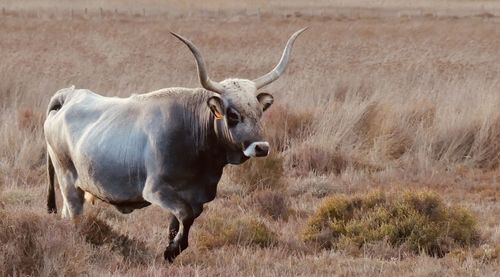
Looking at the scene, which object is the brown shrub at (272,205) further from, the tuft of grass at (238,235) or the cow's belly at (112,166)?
the cow's belly at (112,166)

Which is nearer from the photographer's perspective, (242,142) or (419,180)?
(242,142)

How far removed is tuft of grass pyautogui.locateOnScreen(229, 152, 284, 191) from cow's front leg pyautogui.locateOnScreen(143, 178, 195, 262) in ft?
13.5

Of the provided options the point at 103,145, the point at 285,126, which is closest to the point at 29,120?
the point at 285,126

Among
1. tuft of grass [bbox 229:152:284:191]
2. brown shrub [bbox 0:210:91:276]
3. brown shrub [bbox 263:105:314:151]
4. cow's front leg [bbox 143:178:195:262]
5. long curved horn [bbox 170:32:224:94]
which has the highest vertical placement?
long curved horn [bbox 170:32:224:94]

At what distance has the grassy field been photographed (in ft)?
24.4

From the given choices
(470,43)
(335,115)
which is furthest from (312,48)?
(335,115)

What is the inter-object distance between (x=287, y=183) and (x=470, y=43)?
2016 centimetres

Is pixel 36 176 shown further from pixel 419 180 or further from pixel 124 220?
pixel 419 180

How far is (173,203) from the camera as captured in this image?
23.1ft

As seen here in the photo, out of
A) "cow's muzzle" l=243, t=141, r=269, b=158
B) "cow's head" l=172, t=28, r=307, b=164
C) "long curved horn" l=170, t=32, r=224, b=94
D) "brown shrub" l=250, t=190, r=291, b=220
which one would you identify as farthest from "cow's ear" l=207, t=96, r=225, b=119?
"brown shrub" l=250, t=190, r=291, b=220

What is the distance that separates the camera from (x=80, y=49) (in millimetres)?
27844

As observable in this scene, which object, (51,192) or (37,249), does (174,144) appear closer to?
(37,249)

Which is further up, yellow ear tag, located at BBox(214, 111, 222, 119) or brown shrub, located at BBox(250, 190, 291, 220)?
yellow ear tag, located at BBox(214, 111, 222, 119)

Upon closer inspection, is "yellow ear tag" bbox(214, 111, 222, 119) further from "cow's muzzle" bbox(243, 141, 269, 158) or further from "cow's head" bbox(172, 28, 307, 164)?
"cow's muzzle" bbox(243, 141, 269, 158)
